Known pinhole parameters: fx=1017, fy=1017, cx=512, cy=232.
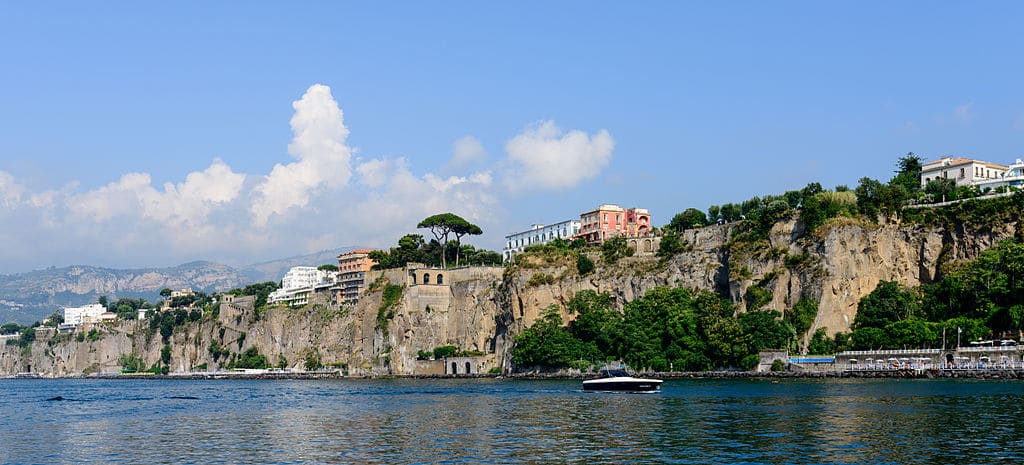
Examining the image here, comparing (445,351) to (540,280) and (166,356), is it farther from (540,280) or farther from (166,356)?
(166,356)

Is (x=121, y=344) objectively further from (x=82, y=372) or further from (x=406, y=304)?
(x=406, y=304)

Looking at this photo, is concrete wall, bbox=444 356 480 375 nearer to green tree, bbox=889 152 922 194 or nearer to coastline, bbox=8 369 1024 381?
coastline, bbox=8 369 1024 381

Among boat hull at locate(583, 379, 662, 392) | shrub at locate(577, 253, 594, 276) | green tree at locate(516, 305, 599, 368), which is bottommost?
boat hull at locate(583, 379, 662, 392)

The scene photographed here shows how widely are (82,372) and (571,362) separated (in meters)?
119

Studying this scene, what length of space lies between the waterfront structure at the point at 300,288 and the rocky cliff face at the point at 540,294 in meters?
7.01

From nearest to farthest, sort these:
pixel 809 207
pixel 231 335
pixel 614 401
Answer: pixel 614 401, pixel 809 207, pixel 231 335

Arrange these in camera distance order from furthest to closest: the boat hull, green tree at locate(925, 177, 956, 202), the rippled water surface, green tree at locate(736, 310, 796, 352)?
green tree at locate(925, 177, 956, 202) < green tree at locate(736, 310, 796, 352) < the boat hull < the rippled water surface

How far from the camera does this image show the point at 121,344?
181625 mm

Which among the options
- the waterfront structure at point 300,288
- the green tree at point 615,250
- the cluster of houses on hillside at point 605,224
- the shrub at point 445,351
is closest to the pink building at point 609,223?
the cluster of houses on hillside at point 605,224

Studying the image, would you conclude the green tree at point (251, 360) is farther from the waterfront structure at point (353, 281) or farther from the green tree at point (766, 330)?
the green tree at point (766, 330)

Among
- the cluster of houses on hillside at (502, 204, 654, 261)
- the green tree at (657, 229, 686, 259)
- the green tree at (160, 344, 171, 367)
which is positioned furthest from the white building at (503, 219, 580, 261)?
the green tree at (160, 344, 171, 367)

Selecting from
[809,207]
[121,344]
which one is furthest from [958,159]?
[121,344]

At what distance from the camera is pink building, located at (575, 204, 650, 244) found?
13588cm

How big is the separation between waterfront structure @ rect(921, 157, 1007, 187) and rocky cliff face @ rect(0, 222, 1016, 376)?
2117cm
